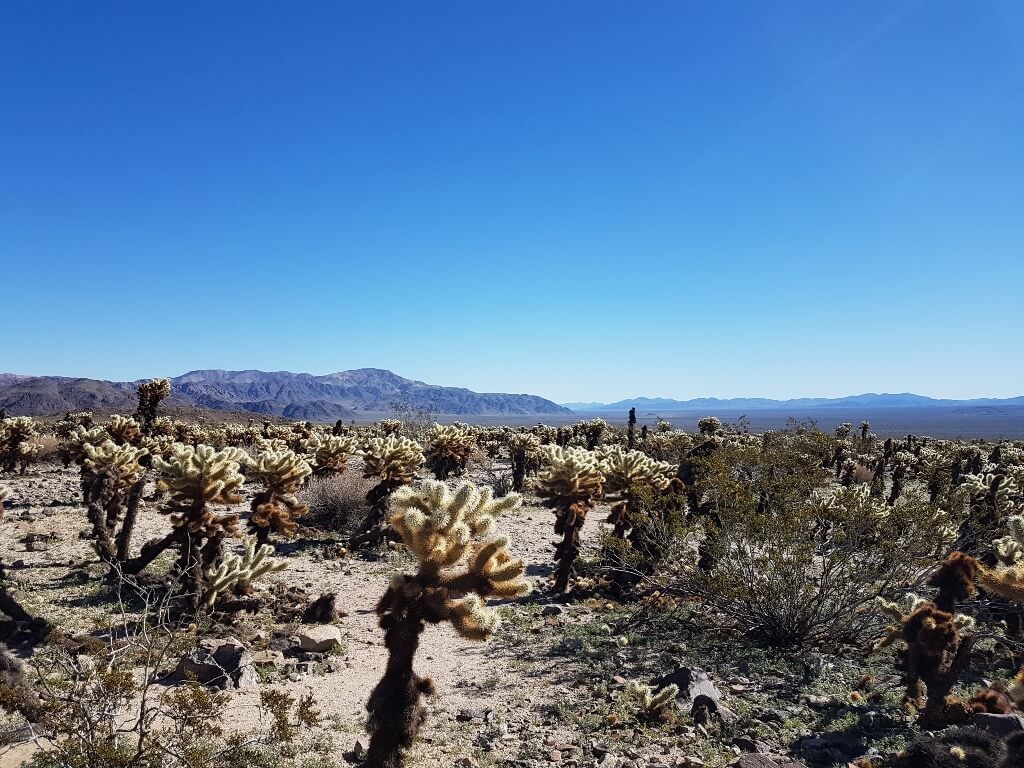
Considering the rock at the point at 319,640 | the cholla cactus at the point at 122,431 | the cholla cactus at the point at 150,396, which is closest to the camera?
the rock at the point at 319,640

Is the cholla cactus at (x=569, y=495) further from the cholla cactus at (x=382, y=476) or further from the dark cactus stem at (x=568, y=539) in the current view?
the cholla cactus at (x=382, y=476)

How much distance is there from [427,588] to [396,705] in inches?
37.7

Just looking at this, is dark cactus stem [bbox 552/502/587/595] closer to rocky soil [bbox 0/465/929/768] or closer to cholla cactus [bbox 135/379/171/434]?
rocky soil [bbox 0/465/929/768]

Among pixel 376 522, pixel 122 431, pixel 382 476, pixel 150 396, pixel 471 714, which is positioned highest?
pixel 150 396

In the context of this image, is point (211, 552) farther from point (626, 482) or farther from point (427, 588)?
point (626, 482)

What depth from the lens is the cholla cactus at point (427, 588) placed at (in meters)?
4.53

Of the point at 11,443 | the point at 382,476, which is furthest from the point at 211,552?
the point at 11,443

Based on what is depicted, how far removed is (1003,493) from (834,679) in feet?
32.2

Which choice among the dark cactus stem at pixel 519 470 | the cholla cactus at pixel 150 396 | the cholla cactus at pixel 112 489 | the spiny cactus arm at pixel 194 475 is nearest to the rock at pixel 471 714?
the spiny cactus arm at pixel 194 475

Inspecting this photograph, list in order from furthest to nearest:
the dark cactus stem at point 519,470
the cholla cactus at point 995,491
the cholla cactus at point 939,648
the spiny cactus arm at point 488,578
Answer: the dark cactus stem at point 519,470 → the cholla cactus at point 995,491 → the cholla cactus at point 939,648 → the spiny cactus arm at point 488,578

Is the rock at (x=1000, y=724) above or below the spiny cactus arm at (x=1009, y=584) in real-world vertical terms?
below

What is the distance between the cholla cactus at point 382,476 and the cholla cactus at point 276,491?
2.43 meters

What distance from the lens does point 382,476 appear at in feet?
49.0

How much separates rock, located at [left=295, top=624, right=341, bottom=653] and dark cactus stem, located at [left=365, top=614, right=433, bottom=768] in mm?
3852
